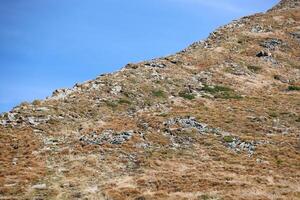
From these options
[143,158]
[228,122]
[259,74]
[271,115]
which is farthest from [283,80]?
[143,158]

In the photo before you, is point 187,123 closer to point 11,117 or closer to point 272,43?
point 11,117

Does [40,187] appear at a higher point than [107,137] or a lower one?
lower

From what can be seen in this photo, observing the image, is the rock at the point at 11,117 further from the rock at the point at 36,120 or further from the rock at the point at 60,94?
the rock at the point at 60,94

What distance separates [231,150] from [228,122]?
791 centimetres

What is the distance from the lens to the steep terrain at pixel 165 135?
40812 millimetres

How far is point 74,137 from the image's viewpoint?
51281 millimetres

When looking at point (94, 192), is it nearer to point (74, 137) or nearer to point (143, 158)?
point (143, 158)

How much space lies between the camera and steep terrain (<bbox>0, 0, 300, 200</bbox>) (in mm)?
40812

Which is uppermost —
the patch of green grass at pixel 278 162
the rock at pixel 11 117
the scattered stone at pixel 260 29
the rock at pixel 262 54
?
the scattered stone at pixel 260 29

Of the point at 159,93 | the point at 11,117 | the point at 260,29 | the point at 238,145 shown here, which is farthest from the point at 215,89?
the point at 260,29

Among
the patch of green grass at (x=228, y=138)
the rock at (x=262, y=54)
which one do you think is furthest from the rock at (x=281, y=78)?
the patch of green grass at (x=228, y=138)

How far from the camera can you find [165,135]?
53.1m

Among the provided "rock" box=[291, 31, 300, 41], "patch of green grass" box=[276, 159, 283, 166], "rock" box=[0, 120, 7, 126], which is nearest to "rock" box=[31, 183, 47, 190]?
"rock" box=[0, 120, 7, 126]

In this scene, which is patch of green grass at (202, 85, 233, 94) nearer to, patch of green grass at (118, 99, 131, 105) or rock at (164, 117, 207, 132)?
rock at (164, 117, 207, 132)
